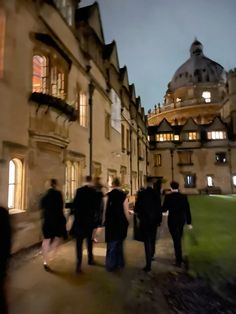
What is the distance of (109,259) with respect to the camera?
653cm

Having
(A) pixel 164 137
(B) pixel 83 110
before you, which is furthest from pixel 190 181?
(B) pixel 83 110

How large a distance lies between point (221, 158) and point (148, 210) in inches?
1568

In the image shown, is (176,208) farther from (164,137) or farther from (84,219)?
(164,137)

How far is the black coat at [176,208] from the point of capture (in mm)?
7082

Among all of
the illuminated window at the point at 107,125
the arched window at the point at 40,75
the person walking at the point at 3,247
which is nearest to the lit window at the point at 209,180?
the illuminated window at the point at 107,125

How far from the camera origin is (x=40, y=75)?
10539 mm

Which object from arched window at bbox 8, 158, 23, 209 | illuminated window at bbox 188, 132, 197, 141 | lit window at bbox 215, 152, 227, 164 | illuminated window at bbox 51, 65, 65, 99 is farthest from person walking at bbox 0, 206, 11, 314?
illuminated window at bbox 188, 132, 197, 141

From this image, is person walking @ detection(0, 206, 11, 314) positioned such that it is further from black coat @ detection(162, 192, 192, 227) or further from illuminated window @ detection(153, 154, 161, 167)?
illuminated window @ detection(153, 154, 161, 167)

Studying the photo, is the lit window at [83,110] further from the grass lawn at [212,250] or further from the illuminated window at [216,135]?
the illuminated window at [216,135]

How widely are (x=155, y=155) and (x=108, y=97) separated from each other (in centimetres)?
2842

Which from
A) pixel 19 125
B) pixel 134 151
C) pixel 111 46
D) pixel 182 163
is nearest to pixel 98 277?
pixel 19 125

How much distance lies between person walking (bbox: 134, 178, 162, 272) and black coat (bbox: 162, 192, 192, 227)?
0.27 m

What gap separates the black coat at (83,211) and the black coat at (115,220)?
1.29 ft

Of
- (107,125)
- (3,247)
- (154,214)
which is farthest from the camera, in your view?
(107,125)
